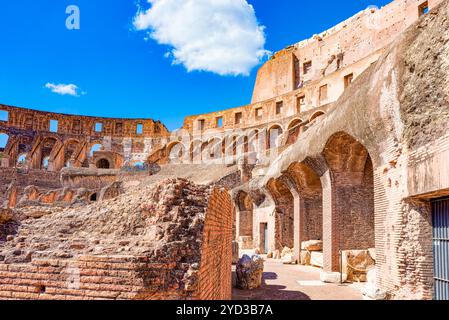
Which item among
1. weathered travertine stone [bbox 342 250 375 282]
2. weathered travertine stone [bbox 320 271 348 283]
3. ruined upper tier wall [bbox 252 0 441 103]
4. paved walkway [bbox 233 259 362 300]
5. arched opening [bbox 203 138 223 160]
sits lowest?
paved walkway [bbox 233 259 362 300]

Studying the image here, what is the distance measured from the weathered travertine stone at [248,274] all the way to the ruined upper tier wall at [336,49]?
25272 mm

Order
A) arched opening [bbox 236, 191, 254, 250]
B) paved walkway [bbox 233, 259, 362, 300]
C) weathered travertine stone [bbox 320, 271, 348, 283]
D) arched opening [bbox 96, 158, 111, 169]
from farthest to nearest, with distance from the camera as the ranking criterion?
arched opening [bbox 96, 158, 111, 169], arched opening [bbox 236, 191, 254, 250], weathered travertine stone [bbox 320, 271, 348, 283], paved walkway [bbox 233, 259, 362, 300]

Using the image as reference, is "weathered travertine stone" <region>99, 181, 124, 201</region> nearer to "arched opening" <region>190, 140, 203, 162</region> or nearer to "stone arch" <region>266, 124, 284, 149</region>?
"arched opening" <region>190, 140, 203, 162</region>

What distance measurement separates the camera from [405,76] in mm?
7512

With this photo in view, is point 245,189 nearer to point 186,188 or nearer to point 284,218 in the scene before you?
point 284,218

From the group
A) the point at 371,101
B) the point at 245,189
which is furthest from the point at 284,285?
the point at 245,189

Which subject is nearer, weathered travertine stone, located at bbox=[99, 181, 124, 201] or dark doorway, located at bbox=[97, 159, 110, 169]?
weathered travertine stone, located at bbox=[99, 181, 124, 201]

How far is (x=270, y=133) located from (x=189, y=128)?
479 inches

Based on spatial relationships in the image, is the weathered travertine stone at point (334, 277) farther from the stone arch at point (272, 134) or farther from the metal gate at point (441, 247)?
the stone arch at point (272, 134)

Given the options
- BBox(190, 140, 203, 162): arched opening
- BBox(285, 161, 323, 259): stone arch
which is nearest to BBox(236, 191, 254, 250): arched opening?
BBox(285, 161, 323, 259): stone arch

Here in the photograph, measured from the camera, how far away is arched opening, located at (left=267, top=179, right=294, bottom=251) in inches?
754

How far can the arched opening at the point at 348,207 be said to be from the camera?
1271 centimetres

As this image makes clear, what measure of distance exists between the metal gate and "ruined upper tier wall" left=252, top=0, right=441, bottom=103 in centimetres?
2655

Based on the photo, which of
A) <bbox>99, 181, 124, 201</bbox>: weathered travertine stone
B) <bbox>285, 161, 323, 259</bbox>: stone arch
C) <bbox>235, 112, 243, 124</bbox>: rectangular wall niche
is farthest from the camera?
<bbox>235, 112, 243, 124</bbox>: rectangular wall niche
